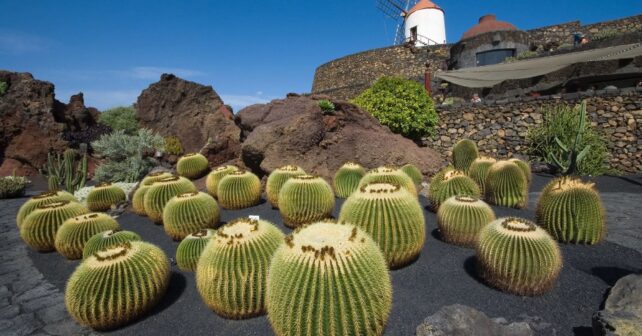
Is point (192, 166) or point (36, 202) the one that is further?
point (192, 166)

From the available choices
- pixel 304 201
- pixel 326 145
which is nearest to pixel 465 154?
pixel 326 145

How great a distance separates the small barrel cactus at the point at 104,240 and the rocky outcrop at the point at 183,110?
965cm

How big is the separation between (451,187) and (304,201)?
2.32 meters

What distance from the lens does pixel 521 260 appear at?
10.4 ft

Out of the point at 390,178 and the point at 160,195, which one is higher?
the point at 390,178

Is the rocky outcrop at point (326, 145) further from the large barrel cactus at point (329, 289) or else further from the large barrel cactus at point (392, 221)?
the large barrel cactus at point (329, 289)

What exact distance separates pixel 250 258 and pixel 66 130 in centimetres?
1734

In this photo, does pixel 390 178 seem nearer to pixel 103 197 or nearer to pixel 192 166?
pixel 192 166

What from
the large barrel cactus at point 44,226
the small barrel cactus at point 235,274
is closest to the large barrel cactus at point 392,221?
the small barrel cactus at point 235,274

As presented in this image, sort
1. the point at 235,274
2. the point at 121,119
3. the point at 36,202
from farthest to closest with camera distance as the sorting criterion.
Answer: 1. the point at 121,119
2. the point at 36,202
3. the point at 235,274

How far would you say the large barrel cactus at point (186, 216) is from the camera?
5.13 m

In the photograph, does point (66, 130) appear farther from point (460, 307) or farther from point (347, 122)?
point (460, 307)

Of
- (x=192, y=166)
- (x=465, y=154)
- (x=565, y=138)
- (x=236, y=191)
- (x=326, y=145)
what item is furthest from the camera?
(x=565, y=138)

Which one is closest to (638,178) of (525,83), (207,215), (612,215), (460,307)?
(612,215)
